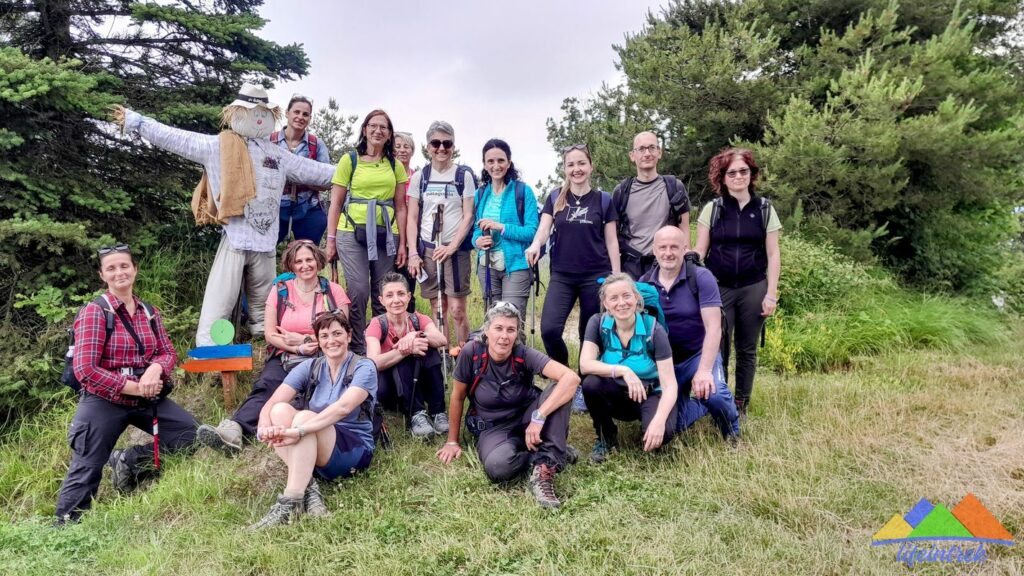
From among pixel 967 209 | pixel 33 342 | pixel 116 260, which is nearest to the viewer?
pixel 116 260

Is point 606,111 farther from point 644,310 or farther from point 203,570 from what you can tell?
point 203,570

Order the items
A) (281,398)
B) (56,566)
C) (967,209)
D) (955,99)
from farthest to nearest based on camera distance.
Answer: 1. (967,209)
2. (955,99)
3. (281,398)
4. (56,566)

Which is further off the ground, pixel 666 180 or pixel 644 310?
pixel 666 180

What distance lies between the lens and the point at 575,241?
502 cm

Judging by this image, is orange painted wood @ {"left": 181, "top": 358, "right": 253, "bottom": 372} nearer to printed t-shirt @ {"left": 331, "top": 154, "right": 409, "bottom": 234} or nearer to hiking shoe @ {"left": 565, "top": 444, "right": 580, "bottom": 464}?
printed t-shirt @ {"left": 331, "top": 154, "right": 409, "bottom": 234}

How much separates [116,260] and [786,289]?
801 cm

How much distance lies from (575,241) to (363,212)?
79.9 inches

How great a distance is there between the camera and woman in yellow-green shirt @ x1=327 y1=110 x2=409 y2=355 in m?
5.46

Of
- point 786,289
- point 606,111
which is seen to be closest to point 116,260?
point 786,289

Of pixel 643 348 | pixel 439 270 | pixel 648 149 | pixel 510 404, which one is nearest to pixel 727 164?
pixel 648 149

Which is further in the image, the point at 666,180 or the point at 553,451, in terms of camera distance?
the point at 666,180

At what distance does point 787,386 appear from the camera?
19.4ft

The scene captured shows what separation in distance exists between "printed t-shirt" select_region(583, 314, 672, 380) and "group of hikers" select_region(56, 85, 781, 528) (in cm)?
2

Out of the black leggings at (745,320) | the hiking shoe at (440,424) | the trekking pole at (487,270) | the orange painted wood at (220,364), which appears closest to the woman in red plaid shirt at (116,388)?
the orange painted wood at (220,364)
